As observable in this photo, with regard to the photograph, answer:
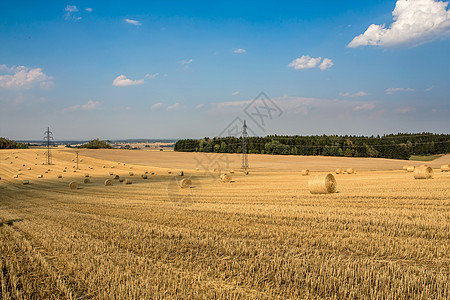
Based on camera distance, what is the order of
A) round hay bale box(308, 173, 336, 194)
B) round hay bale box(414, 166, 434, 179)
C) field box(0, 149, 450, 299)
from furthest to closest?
round hay bale box(414, 166, 434, 179)
round hay bale box(308, 173, 336, 194)
field box(0, 149, 450, 299)

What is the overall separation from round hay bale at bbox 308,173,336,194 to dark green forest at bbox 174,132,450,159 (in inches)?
2339

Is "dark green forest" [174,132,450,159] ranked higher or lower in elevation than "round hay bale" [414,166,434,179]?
higher

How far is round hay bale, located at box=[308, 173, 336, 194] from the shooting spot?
623 inches

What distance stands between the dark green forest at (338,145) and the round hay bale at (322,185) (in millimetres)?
59401

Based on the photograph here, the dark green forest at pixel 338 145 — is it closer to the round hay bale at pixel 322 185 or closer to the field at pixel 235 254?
the round hay bale at pixel 322 185

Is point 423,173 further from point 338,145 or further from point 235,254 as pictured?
point 338,145

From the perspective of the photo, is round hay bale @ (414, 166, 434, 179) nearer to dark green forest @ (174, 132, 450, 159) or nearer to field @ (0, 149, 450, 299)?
field @ (0, 149, 450, 299)

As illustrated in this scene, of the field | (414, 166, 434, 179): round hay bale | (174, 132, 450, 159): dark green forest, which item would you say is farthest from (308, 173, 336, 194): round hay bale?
(174, 132, 450, 159): dark green forest

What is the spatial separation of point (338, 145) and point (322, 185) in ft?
207

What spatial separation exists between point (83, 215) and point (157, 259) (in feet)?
22.1

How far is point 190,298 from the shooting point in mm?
4625

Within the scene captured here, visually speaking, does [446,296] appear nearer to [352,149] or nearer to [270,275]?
[270,275]

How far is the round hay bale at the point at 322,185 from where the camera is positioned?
1583 centimetres

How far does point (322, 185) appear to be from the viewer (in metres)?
15.9
